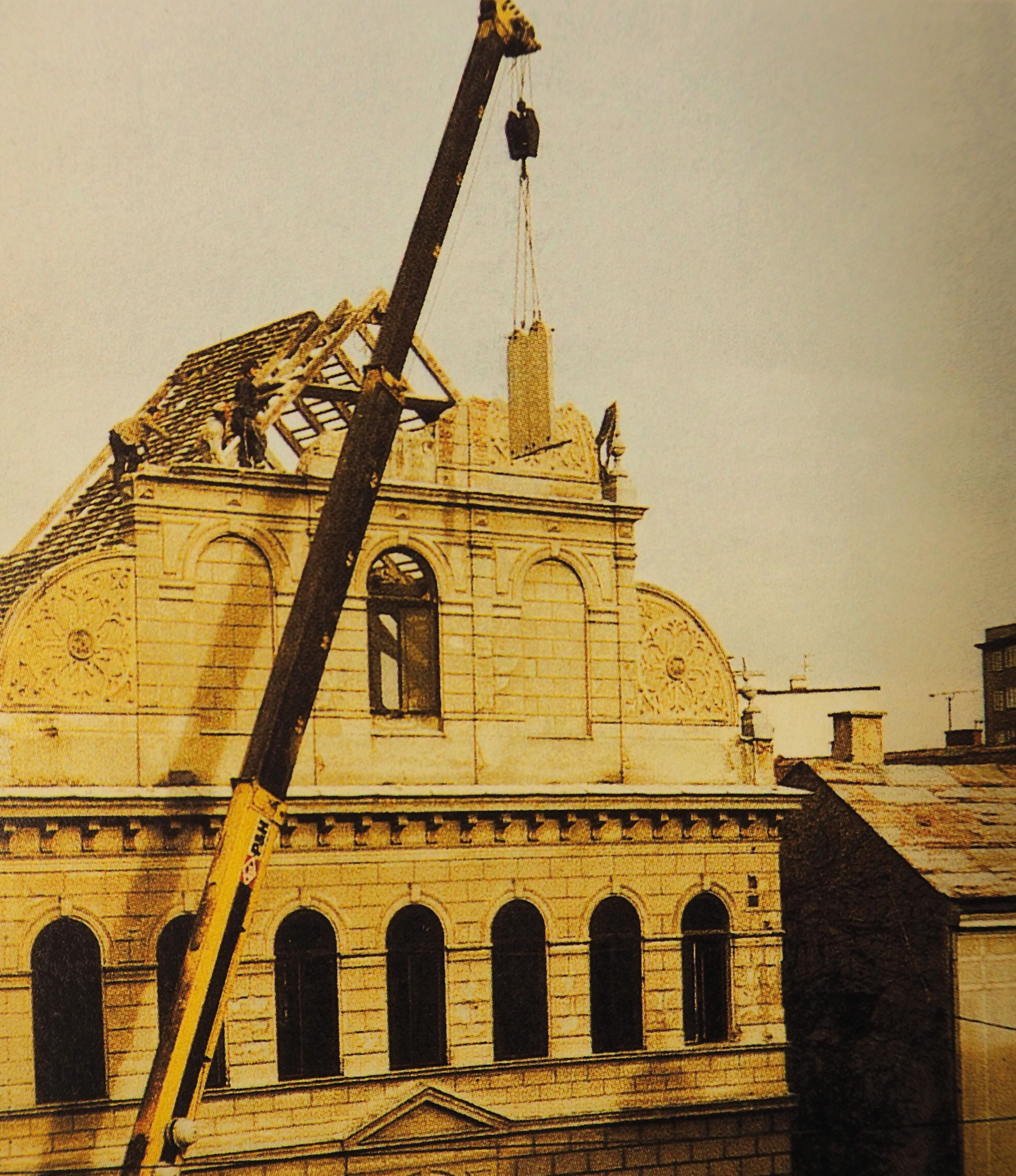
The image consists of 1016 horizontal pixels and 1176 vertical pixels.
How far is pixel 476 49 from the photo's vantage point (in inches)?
688

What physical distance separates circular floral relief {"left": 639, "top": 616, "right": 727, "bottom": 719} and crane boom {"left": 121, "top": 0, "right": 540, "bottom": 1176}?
622 centimetres

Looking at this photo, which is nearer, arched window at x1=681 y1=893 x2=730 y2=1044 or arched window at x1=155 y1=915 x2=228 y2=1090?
arched window at x1=155 y1=915 x2=228 y2=1090

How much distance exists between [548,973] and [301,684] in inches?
244

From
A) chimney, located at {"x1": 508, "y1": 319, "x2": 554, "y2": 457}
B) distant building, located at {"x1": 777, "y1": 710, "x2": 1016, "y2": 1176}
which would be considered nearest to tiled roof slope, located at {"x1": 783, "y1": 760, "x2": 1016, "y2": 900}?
distant building, located at {"x1": 777, "y1": 710, "x2": 1016, "y2": 1176}

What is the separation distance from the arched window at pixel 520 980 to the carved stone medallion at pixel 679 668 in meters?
3.26

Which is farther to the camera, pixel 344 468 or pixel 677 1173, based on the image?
pixel 677 1173

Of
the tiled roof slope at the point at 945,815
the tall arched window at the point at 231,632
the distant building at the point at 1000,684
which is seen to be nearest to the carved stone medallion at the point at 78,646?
the tall arched window at the point at 231,632

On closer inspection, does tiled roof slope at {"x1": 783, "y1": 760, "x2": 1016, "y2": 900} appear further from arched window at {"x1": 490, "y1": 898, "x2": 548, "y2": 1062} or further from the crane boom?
the crane boom

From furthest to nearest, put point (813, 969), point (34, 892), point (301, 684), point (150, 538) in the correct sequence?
point (813, 969) < point (150, 538) < point (34, 892) < point (301, 684)

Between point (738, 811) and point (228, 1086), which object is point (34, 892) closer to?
point (228, 1086)

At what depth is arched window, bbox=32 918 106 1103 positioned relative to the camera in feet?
58.7

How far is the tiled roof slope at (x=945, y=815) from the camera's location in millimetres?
22125

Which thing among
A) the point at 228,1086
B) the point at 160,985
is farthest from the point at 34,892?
the point at 228,1086

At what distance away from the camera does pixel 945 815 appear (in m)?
23.5
